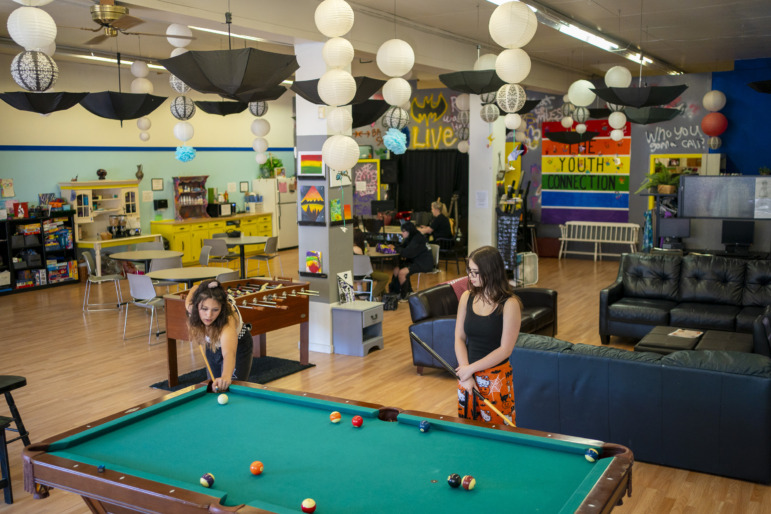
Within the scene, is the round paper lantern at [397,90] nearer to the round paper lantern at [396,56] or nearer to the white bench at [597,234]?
the round paper lantern at [396,56]

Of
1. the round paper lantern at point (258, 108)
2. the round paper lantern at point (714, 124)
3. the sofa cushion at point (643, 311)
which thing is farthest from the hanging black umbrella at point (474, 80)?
the round paper lantern at point (714, 124)

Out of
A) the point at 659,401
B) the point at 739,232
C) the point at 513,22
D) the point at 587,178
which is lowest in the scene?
the point at 659,401

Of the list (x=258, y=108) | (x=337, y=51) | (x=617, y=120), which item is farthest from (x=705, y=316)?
(x=258, y=108)

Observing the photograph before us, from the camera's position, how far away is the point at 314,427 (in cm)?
337

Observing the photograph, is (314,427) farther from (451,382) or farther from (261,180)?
(261,180)

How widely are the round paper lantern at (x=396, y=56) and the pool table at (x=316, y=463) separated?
→ 143 inches

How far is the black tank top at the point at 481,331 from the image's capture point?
4.04m

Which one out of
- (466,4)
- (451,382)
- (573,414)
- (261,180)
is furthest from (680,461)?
(261,180)

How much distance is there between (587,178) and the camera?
15.6m

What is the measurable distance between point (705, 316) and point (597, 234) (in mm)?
8216

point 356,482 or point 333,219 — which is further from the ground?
point 333,219

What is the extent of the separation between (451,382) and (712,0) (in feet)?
19.4

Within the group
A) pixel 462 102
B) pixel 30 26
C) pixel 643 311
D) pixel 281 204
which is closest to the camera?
pixel 30 26

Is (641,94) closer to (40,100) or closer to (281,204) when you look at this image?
(40,100)
